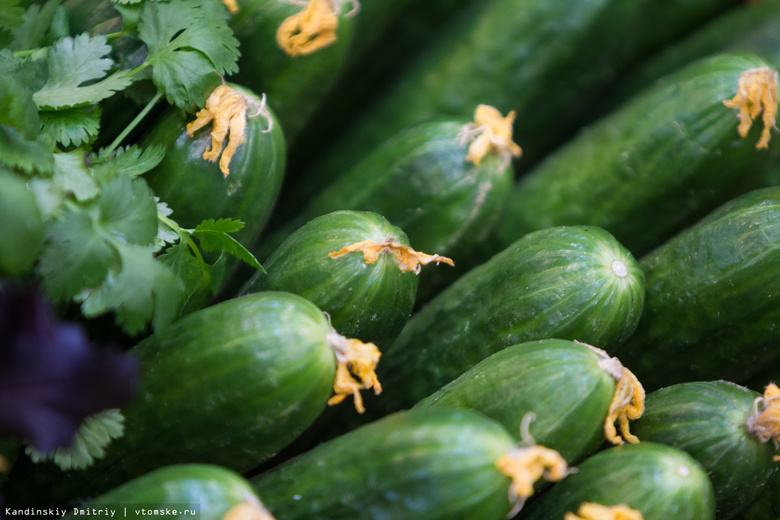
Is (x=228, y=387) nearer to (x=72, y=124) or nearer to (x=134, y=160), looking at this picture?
(x=134, y=160)

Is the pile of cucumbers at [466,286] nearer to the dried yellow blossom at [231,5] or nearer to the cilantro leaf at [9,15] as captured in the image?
the dried yellow blossom at [231,5]

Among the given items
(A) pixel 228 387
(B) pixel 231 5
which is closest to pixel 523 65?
(B) pixel 231 5

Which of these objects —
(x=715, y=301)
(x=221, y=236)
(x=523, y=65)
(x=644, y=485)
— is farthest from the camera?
(x=523, y=65)

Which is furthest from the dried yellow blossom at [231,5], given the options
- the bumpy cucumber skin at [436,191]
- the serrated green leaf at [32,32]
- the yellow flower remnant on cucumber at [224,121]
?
the bumpy cucumber skin at [436,191]

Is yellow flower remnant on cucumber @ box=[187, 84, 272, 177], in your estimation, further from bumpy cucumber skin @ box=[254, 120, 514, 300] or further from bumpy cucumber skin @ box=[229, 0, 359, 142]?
bumpy cucumber skin @ box=[254, 120, 514, 300]

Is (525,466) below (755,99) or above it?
below

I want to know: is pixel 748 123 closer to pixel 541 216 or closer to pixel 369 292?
pixel 541 216

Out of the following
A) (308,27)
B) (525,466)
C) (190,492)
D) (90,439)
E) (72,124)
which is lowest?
(90,439)
